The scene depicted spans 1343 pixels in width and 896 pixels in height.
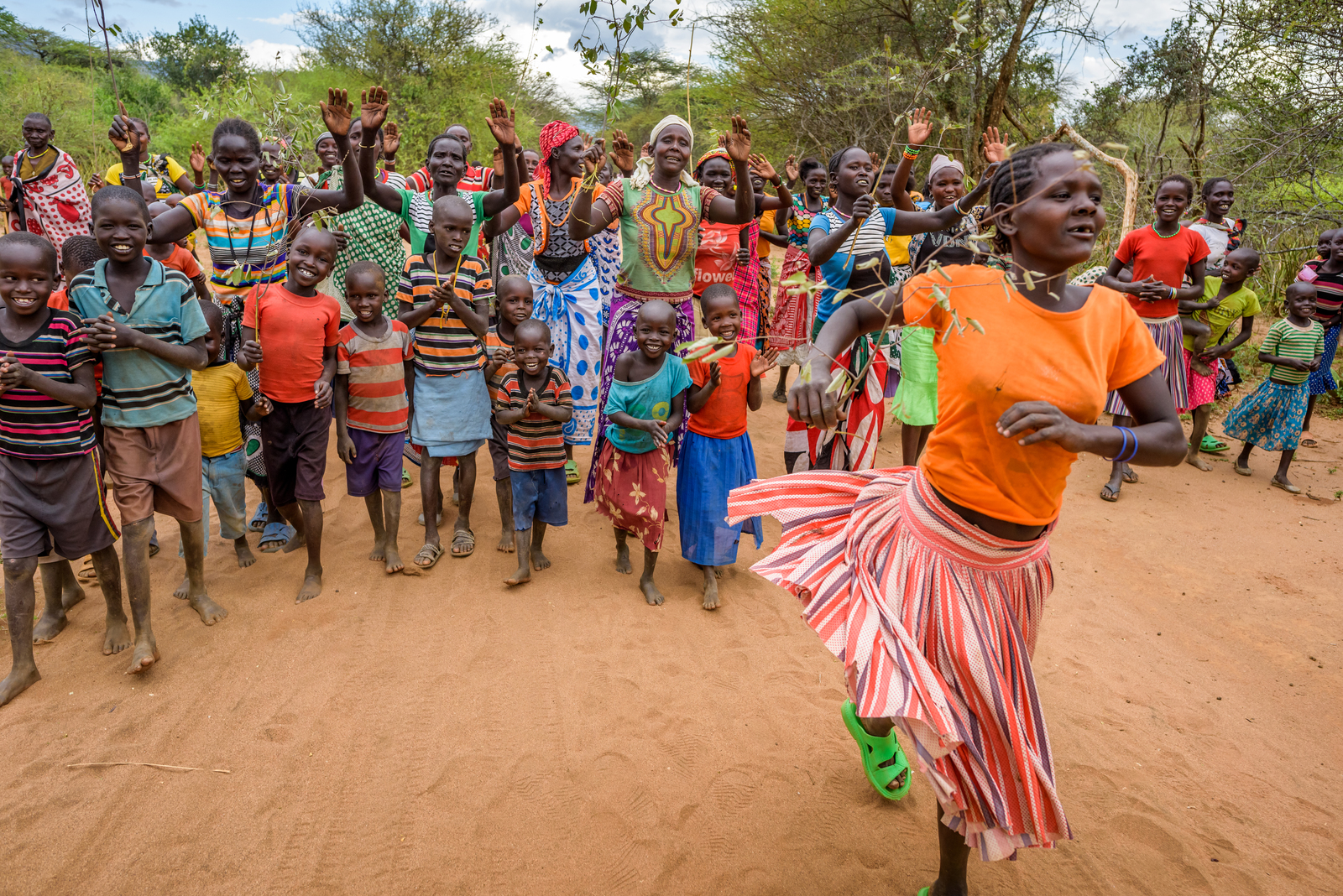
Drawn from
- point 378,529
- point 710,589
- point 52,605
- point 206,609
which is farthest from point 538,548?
A: point 52,605

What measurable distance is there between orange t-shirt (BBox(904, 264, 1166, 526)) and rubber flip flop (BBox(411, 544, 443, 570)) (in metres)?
3.18

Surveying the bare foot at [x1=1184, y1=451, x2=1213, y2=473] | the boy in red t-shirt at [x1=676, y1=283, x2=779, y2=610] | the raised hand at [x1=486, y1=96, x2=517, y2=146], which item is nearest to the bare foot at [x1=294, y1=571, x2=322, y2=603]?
the boy in red t-shirt at [x1=676, y1=283, x2=779, y2=610]

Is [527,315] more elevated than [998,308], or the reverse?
[998,308]

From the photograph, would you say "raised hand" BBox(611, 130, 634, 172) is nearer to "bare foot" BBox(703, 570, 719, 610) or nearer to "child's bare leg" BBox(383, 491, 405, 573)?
"child's bare leg" BBox(383, 491, 405, 573)

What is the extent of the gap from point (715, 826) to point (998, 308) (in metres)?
1.96

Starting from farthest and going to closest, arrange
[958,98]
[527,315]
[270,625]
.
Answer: [958,98]
[527,315]
[270,625]

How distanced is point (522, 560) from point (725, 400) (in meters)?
1.41

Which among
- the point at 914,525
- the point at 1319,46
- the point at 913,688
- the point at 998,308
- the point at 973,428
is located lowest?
the point at 913,688

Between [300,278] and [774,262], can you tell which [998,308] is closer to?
[300,278]

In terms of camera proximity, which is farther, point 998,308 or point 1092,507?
point 1092,507

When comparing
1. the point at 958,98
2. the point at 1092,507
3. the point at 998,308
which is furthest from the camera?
the point at 958,98

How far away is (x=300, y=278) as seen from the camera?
398 cm

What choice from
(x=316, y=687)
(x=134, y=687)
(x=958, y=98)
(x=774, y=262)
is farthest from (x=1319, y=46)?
(x=134, y=687)

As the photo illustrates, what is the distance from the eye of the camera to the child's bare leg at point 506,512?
15.3 ft
